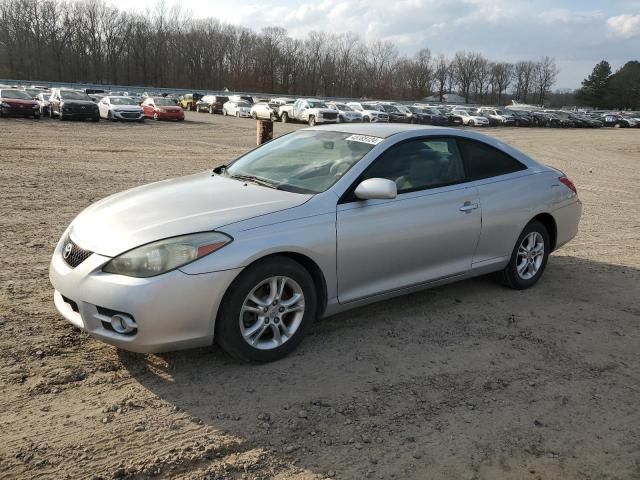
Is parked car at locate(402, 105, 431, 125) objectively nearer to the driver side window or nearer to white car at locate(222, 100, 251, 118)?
white car at locate(222, 100, 251, 118)

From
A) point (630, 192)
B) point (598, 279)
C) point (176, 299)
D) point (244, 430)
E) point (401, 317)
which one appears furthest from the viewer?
point (630, 192)

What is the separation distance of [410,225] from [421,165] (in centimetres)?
61

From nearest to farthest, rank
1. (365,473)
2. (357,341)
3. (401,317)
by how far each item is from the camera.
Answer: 1. (365,473)
2. (357,341)
3. (401,317)

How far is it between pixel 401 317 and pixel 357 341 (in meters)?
0.65

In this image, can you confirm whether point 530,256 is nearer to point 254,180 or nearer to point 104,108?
point 254,180

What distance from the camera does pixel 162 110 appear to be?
34.5 m

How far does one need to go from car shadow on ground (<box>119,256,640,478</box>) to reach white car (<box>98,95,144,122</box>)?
29.0 metres

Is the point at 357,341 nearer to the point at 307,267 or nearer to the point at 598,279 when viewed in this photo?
the point at 307,267

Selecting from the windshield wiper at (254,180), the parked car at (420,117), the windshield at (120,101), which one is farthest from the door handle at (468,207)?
the parked car at (420,117)

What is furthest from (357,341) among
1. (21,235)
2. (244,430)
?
(21,235)

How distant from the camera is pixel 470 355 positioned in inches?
164

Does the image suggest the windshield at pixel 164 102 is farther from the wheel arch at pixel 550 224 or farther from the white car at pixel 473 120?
the wheel arch at pixel 550 224

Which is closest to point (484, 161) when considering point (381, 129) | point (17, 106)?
point (381, 129)

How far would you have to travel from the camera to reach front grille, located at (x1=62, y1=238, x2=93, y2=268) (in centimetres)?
366
